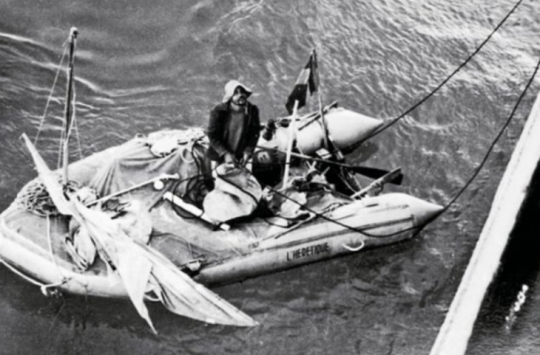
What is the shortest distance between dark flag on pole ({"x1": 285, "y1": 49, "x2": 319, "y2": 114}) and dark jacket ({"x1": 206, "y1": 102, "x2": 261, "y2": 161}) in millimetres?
954

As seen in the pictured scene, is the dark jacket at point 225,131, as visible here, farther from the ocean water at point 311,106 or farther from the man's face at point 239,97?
the ocean water at point 311,106

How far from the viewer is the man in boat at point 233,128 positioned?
1066cm

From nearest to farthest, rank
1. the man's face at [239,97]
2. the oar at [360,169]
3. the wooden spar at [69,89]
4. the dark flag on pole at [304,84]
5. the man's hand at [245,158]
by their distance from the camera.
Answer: the wooden spar at [69,89] → the man's face at [239,97] → the man's hand at [245,158] → the dark flag on pole at [304,84] → the oar at [360,169]

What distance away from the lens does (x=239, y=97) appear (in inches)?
417

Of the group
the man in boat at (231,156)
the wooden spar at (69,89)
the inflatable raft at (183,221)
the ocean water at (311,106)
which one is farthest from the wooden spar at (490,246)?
the wooden spar at (69,89)

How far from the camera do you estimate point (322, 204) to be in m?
11.6

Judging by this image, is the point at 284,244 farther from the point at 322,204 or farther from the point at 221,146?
the point at 221,146

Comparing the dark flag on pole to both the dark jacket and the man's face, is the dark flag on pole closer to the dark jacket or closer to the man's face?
the dark jacket

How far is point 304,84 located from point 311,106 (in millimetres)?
2975

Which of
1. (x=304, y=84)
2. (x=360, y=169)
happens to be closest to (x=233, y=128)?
(x=304, y=84)

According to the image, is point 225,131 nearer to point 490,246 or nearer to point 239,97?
point 239,97

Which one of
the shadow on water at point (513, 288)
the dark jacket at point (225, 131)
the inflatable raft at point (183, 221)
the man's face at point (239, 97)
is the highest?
the man's face at point (239, 97)

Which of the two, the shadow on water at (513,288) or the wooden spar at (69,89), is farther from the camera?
the shadow on water at (513,288)

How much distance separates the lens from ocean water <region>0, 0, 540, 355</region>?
1087 centimetres
